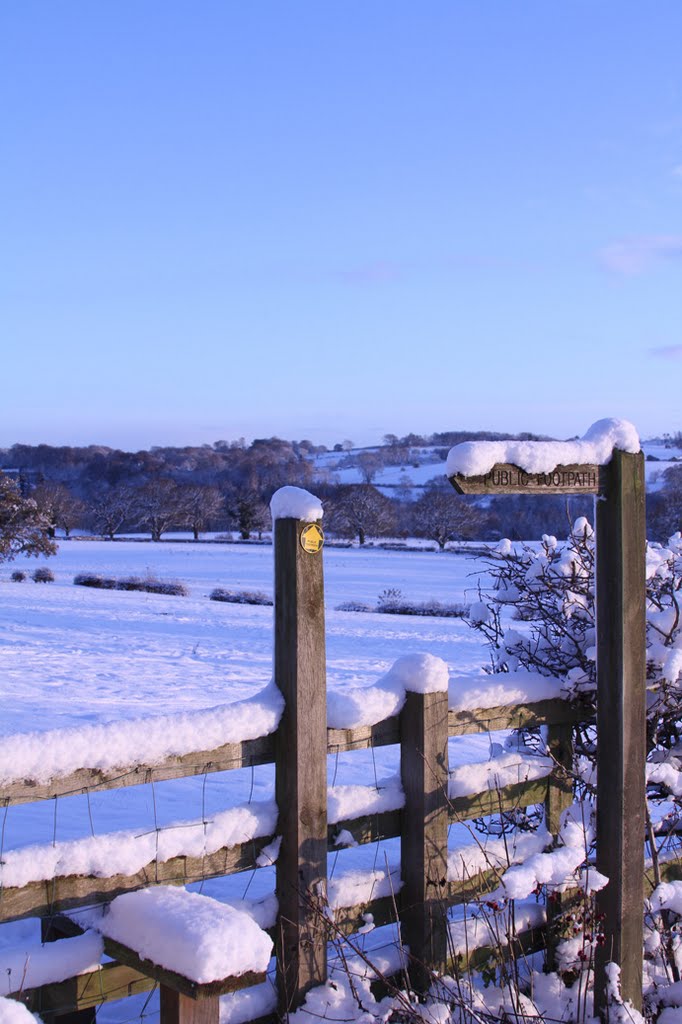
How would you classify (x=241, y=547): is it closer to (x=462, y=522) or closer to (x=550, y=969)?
(x=462, y=522)

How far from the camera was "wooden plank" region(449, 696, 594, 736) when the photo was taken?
11.3ft

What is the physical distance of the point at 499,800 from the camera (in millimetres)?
3543

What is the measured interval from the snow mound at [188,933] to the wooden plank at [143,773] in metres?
0.30

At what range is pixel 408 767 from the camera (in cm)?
331

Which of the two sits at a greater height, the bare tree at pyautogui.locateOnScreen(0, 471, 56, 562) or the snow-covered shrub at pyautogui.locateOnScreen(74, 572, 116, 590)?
the bare tree at pyautogui.locateOnScreen(0, 471, 56, 562)

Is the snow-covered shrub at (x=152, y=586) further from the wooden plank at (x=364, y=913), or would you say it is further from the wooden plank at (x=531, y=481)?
the wooden plank at (x=531, y=481)

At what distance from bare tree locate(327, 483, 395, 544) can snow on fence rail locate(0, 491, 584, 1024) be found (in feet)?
193

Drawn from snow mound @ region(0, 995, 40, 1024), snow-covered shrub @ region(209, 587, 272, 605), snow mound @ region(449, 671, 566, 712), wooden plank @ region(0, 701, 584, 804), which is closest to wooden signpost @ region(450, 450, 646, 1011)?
snow mound @ region(449, 671, 566, 712)

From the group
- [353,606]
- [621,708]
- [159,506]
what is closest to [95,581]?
[353,606]

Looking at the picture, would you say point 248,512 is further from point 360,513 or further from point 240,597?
point 240,597

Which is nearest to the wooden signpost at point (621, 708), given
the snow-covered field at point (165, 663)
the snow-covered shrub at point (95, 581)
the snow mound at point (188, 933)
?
the snow-covered field at point (165, 663)

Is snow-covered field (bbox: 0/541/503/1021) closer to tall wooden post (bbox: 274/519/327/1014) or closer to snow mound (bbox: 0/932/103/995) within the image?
tall wooden post (bbox: 274/519/327/1014)

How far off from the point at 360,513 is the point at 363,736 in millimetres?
62699

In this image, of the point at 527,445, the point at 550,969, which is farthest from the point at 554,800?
the point at 527,445
